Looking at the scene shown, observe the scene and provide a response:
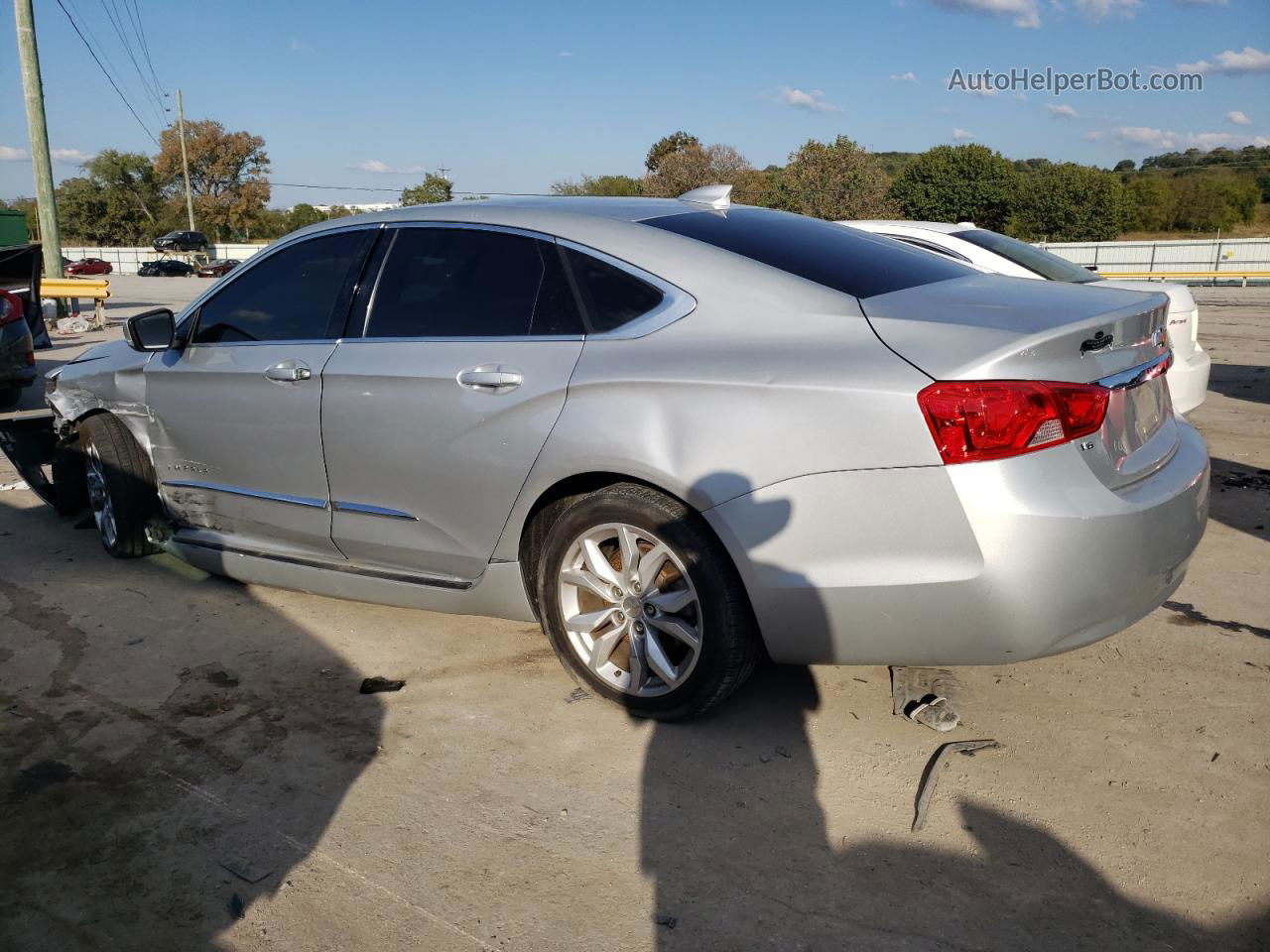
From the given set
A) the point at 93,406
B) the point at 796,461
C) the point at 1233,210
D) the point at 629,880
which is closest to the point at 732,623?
the point at 796,461

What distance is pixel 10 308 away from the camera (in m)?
9.19

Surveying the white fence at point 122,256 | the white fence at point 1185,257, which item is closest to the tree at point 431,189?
the white fence at point 122,256

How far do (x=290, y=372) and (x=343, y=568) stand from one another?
2.61 feet

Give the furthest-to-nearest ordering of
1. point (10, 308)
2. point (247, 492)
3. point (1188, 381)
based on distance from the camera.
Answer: point (10, 308) → point (1188, 381) → point (247, 492)

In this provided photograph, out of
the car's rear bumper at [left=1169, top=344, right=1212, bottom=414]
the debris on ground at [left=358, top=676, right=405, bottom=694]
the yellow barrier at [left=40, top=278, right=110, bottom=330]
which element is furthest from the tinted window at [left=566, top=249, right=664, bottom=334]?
the yellow barrier at [left=40, top=278, right=110, bottom=330]

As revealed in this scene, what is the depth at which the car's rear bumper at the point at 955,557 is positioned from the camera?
105 inches

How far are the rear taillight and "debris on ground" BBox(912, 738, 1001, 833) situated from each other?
8.96 m

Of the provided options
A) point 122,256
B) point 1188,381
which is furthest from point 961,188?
point 1188,381

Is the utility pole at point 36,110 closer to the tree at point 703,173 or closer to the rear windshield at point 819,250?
the rear windshield at point 819,250

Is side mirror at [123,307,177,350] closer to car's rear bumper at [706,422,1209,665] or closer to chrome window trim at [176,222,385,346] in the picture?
chrome window trim at [176,222,385,346]

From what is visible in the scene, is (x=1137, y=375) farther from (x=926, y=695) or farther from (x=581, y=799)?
(x=581, y=799)

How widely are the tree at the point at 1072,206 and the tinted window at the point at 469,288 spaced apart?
57156 millimetres

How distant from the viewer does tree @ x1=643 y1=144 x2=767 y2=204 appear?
180 ft

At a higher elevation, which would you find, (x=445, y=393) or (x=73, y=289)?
(x=445, y=393)
